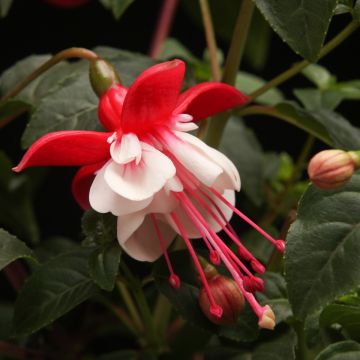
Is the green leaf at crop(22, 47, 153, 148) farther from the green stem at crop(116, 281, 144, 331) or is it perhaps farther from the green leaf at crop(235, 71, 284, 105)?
the green leaf at crop(235, 71, 284, 105)

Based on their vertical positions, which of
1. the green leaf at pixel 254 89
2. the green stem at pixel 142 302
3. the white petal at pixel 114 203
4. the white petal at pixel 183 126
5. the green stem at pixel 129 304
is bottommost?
the green stem at pixel 129 304

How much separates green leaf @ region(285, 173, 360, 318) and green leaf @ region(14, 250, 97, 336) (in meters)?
0.22

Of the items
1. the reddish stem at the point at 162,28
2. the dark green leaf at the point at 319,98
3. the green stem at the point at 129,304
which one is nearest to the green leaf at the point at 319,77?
the dark green leaf at the point at 319,98

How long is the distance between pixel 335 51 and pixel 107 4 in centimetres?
82

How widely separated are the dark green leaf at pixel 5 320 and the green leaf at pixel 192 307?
280 mm

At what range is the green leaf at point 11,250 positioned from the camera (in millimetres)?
643

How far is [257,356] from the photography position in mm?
700

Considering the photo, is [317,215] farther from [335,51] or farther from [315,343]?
[335,51]

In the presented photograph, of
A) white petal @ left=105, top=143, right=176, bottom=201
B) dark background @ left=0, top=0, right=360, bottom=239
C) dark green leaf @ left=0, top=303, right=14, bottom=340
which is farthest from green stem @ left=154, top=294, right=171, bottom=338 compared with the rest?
dark background @ left=0, top=0, right=360, bottom=239

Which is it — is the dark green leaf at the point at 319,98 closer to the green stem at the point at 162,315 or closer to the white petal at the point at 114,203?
the green stem at the point at 162,315

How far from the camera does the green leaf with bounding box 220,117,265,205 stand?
41.1 inches

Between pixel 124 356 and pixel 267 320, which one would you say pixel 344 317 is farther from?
pixel 124 356

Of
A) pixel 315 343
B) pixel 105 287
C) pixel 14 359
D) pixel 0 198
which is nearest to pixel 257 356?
pixel 315 343

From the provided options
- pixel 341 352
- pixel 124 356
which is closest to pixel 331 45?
pixel 341 352
